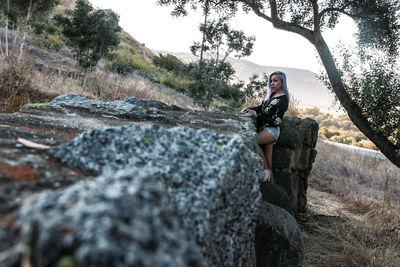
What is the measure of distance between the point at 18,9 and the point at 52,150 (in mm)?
12767

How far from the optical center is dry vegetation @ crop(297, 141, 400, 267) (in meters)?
3.65

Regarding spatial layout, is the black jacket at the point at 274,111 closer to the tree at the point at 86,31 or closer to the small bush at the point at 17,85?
the small bush at the point at 17,85

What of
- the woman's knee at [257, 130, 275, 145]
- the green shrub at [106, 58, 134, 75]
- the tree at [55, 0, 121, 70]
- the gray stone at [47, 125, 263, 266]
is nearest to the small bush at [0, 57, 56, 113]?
the woman's knee at [257, 130, 275, 145]

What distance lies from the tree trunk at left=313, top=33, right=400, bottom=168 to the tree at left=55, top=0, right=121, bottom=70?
27.9ft

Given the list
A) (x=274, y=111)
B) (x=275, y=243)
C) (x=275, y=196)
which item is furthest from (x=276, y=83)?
(x=275, y=243)

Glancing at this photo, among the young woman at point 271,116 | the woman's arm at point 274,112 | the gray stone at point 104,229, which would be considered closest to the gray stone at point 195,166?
the gray stone at point 104,229

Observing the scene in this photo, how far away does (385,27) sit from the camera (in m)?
6.48

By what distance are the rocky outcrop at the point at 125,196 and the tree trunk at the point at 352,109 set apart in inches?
223

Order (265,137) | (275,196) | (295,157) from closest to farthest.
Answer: (275,196) < (265,137) < (295,157)

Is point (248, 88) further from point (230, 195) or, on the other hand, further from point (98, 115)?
point (230, 195)

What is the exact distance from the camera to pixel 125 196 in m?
0.56

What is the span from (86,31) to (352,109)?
33.3ft

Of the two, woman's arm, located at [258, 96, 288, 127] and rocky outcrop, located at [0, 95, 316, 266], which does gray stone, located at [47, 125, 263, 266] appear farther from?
woman's arm, located at [258, 96, 288, 127]

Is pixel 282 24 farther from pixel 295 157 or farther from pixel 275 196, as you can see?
pixel 275 196
